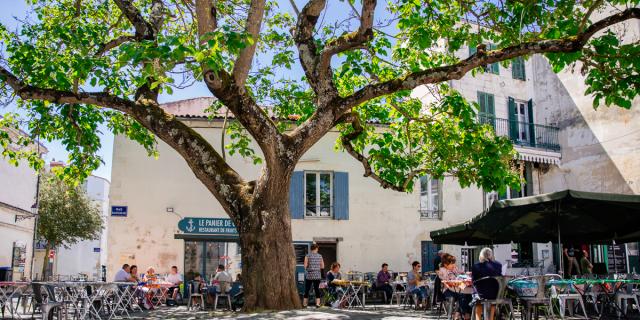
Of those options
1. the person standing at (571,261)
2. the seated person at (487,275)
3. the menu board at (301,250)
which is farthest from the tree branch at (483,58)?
the menu board at (301,250)

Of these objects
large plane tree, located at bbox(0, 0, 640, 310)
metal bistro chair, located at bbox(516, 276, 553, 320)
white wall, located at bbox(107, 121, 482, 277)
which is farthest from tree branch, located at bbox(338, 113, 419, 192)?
white wall, located at bbox(107, 121, 482, 277)

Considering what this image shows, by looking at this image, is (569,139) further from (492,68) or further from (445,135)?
(445,135)

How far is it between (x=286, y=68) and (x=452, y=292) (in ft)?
20.1

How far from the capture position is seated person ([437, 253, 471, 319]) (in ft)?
30.6

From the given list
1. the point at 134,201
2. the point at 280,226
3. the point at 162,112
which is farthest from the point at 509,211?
the point at 134,201

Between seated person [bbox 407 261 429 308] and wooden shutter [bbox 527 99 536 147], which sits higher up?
wooden shutter [bbox 527 99 536 147]

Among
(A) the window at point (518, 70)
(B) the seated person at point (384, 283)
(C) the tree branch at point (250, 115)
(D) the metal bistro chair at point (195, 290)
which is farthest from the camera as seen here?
(A) the window at point (518, 70)

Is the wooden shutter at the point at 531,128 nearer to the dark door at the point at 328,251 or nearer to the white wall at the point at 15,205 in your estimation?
the dark door at the point at 328,251

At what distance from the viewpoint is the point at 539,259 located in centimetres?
2131

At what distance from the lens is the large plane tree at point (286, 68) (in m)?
9.00

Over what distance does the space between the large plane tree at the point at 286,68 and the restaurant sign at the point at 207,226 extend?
6.72 metres

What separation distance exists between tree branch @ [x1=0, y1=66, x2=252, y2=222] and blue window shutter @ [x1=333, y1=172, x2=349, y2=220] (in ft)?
35.4

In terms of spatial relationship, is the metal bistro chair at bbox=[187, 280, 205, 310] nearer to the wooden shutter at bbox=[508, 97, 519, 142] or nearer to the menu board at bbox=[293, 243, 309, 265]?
the menu board at bbox=[293, 243, 309, 265]

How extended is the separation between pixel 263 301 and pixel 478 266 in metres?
3.27
